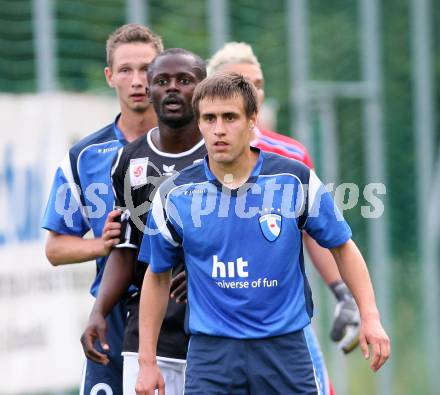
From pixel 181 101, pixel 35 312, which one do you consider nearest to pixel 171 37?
pixel 35 312

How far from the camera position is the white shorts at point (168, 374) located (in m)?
5.76

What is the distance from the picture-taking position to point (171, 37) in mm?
10414

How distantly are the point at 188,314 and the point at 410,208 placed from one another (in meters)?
7.55

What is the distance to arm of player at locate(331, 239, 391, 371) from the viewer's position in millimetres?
5059

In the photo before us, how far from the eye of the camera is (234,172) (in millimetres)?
5219

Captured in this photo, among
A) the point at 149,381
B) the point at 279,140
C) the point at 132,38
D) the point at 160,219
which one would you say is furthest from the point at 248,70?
the point at 149,381

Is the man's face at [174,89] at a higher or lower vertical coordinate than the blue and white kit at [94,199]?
higher

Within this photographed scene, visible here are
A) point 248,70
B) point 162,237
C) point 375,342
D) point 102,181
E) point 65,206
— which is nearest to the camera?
point 375,342

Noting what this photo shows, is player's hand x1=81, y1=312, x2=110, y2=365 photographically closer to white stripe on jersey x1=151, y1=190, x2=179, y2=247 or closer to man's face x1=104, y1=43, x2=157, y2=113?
white stripe on jersey x1=151, y1=190, x2=179, y2=247

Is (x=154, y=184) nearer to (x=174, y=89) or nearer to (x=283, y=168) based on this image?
(x=174, y=89)

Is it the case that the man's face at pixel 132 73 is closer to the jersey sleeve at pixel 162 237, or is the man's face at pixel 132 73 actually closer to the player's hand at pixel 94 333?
the jersey sleeve at pixel 162 237

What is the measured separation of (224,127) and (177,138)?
1.96 ft

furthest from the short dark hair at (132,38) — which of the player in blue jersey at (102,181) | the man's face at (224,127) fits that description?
the man's face at (224,127)

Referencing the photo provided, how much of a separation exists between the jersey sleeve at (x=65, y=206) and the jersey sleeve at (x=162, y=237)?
93cm
